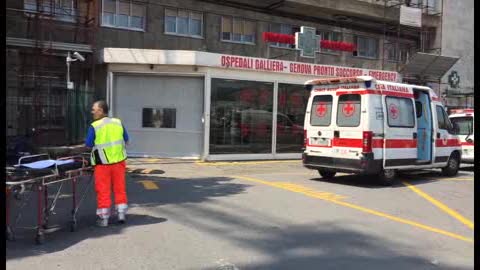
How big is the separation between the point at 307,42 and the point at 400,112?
411 inches

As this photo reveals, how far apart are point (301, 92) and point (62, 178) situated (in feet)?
43.6

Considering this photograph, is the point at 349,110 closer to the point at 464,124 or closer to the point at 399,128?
the point at 399,128

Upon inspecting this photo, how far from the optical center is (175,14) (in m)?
21.7

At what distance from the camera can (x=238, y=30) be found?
23438 millimetres

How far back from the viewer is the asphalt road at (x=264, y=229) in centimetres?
596

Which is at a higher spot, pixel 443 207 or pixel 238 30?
pixel 238 30

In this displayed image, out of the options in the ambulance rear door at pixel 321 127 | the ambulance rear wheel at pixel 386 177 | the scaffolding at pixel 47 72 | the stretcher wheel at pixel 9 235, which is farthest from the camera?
the scaffolding at pixel 47 72

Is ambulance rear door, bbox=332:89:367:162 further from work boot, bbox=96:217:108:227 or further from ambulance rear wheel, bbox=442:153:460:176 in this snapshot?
work boot, bbox=96:217:108:227

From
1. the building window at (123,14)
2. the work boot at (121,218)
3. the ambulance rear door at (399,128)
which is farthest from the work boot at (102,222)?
the building window at (123,14)

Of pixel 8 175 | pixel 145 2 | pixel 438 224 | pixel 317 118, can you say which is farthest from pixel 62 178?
pixel 145 2

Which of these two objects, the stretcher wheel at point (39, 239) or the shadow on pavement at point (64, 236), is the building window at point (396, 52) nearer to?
the shadow on pavement at point (64, 236)

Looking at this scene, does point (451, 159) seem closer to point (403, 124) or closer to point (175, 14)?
point (403, 124)

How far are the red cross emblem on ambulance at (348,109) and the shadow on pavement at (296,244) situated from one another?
4.30 metres

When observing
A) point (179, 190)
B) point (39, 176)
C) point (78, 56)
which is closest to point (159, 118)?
point (78, 56)
